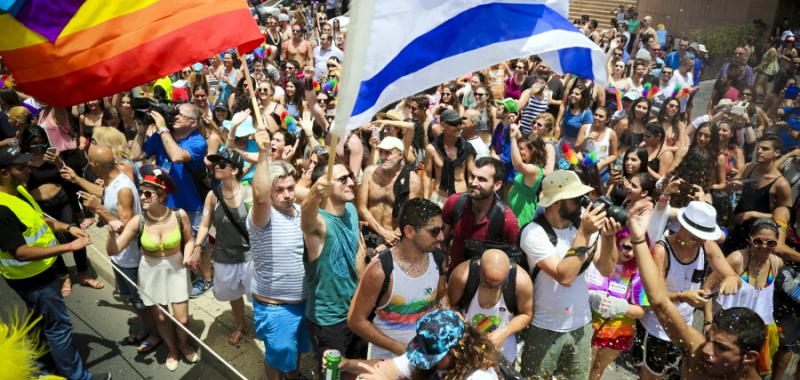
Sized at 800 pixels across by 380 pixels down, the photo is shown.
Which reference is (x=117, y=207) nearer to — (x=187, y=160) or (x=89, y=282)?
(x=187, y=160)

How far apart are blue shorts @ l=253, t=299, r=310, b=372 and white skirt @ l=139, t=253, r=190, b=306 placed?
0.94m

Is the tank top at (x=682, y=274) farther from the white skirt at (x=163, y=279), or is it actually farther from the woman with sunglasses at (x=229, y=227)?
the white skirt at (x=163, y=279)

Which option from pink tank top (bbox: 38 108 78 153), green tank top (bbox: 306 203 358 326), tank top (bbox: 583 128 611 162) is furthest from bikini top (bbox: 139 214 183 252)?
tank top (bbox: 583 128 611 162)

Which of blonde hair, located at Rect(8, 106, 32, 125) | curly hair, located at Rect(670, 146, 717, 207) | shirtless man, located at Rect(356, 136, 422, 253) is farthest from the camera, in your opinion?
blonde hair, located at Rect(8, 106, 32, 125)

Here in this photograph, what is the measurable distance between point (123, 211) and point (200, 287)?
1430mm

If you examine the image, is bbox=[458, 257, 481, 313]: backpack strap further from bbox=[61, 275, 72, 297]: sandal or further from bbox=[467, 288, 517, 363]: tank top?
bbox=[61, 275, 72, 297]: sandal

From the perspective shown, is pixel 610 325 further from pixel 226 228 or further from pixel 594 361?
pixel 226 228

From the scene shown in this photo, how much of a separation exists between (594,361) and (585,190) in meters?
1.52

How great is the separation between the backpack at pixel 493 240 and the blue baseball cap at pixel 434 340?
116 centimetres

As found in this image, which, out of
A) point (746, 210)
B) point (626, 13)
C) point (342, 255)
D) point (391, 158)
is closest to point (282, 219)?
point (342, 255)

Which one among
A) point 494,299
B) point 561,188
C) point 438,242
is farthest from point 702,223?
point 438,242

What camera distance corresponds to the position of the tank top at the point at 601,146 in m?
6.88

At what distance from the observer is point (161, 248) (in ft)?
14.4

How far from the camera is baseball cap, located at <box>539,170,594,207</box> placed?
348cm
